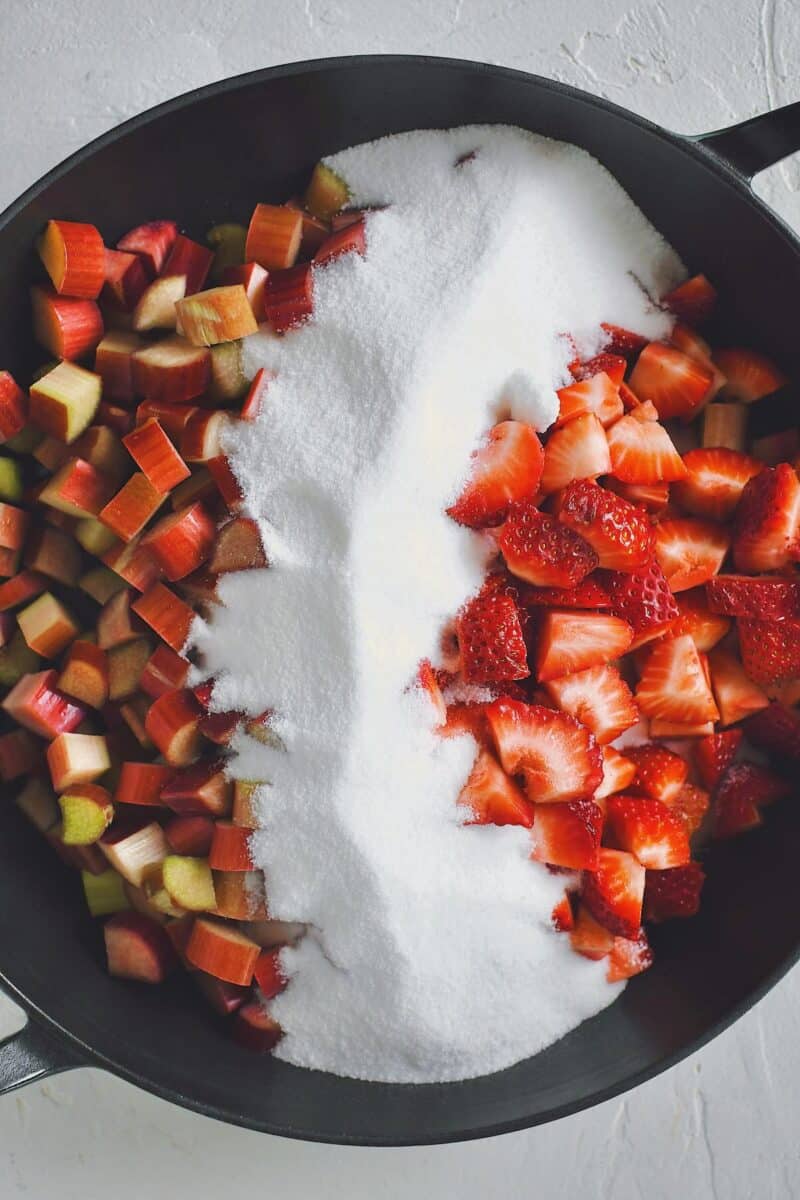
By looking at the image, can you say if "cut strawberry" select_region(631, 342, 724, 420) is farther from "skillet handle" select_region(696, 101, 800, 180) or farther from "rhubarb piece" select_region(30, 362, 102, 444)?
"rhubarb piece" select_region(30, 362, 102, 444)

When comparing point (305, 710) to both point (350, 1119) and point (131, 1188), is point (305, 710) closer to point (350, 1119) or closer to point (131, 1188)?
point (350, 1119)

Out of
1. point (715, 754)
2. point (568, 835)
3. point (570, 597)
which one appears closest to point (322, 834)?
point (568, 835)

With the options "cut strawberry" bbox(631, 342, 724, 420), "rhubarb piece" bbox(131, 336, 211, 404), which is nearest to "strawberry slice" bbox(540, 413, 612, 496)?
"cut strawberry" bbox(631, 342, 724, 420)

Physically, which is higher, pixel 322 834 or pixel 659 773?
pixel 322 834

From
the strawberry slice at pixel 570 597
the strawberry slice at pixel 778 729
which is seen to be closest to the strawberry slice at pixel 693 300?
the strawberry slice at pixel 570 597

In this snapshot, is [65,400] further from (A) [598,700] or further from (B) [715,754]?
(B) [715,754]

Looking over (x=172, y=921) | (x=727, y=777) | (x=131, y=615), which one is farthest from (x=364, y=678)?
(x=727, y=777)

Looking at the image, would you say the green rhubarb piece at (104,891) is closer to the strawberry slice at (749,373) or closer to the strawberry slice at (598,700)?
the strawberry slice at (598,700)
